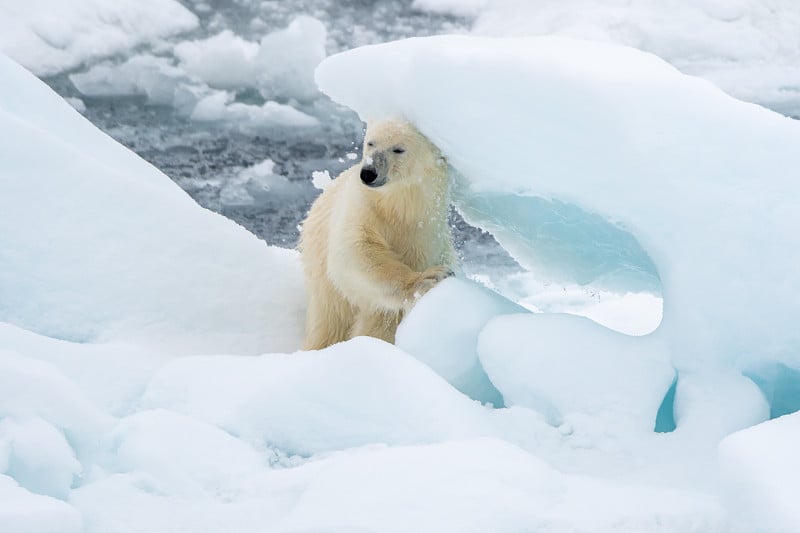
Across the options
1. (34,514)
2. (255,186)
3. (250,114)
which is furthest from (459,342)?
(250,114)

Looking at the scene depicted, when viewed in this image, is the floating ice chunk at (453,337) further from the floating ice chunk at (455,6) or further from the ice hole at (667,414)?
the floating ice chunk at (455,6)

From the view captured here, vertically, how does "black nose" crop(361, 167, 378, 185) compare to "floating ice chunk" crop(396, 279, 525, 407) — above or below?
above

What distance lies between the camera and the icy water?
33.7ft

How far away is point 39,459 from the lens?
5.39 feet

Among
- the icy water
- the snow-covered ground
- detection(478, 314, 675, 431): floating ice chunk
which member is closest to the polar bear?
the snow-covered ground

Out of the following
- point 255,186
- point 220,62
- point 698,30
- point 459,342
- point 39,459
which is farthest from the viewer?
point 698,30

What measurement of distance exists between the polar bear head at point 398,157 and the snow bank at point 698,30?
12.1 m

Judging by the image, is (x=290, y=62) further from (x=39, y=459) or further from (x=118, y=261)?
(x=39, y=459)

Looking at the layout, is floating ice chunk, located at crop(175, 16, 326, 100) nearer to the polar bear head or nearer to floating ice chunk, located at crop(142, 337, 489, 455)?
the polar bear head

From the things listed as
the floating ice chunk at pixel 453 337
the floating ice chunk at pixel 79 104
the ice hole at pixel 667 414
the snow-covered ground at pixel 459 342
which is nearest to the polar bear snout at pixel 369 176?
the snow-covered ground at pixel 459 342

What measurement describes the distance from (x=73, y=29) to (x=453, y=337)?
13.7 m

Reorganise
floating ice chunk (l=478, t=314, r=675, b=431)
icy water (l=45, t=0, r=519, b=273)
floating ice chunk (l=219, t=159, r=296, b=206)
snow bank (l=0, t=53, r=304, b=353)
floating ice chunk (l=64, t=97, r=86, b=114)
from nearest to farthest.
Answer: floating ice chunk (l=478, t=314, r=675, b=431) < snow bank (l=0, t=53, r=304, b=353) < icy water (l=45, t=0, r=519, b=273) < floating ice chunk (l=219, t=159, r=296, b=206) < floating ice chunk (l=64, t=97, r=86, b=114)

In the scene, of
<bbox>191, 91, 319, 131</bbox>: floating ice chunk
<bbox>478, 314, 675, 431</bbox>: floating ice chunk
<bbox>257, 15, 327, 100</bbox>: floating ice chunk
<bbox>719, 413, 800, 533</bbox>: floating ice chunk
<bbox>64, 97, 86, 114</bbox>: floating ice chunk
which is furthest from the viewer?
<bbox>64, 97, 86, 114</bbox>: floating ice chunk

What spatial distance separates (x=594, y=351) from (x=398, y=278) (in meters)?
0.99
